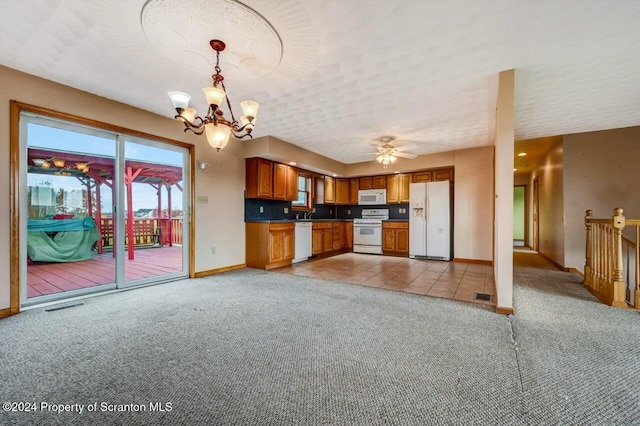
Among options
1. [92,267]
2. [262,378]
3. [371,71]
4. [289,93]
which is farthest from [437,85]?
[92,267]

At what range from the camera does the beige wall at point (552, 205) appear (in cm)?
507

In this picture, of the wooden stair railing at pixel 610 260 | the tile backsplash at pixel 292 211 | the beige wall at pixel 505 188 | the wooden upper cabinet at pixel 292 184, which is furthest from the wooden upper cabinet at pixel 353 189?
the beige wall at pixel 505 188

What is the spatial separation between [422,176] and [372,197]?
57.1 inches

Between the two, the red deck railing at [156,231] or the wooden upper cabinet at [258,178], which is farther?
the red deck railing at [156,231]

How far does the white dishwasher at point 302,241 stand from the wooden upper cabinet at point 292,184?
2.21 ft

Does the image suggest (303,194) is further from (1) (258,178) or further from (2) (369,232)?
(2) (369,232)

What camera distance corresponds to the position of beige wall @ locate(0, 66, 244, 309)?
2604 millimetres

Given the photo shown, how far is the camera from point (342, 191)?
769 cm

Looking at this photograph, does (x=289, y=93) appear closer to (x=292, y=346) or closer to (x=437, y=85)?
(x=437, y=85)

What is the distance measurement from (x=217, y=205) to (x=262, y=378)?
359 centimetres

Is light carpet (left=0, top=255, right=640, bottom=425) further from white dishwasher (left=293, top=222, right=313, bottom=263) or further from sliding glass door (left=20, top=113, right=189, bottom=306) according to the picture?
white dishwasher (left=293, top=222, right=313, bottom=263)

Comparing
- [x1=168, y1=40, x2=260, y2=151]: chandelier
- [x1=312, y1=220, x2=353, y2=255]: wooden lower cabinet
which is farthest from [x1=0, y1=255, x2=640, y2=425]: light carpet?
[x1=312, y1=220, x2=353, y2=255]: wooden lower cabinet

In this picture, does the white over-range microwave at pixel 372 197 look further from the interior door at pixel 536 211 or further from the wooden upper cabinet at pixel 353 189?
the interior door at pixel 536 211

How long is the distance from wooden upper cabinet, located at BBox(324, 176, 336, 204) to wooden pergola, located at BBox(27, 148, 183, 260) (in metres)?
3.84
